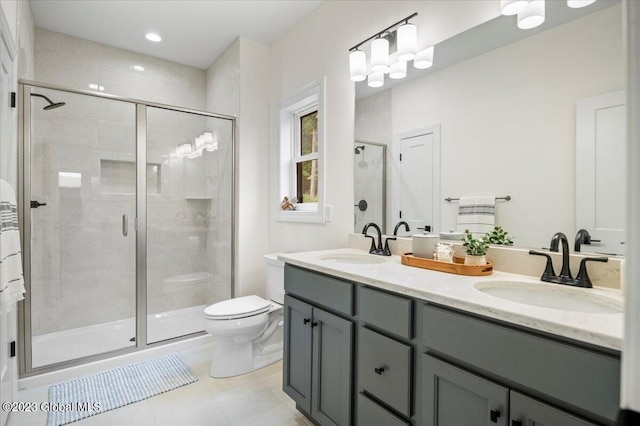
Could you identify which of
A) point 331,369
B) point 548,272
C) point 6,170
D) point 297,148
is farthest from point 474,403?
point 6,170

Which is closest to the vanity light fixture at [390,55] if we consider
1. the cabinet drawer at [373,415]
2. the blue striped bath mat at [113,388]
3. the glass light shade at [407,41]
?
the glass light shade at [407,41]

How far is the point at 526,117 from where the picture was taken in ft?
4.50

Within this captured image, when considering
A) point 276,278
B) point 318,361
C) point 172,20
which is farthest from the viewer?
point 172,20

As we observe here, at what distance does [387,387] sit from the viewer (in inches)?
49.4

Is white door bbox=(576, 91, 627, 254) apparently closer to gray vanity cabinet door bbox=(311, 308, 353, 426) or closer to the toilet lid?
gray vanity cabinet door bbox=(311, 308, 353, 426)

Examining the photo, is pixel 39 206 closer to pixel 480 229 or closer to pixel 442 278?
pixel 442 278

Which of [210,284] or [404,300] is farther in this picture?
[210,284]

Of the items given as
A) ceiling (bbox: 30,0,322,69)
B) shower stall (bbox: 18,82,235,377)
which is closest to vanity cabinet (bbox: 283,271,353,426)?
shower stall (bbox: 18,82,235,377)

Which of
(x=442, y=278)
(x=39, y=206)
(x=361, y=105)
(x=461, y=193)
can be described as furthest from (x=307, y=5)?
(x=39, y=206)

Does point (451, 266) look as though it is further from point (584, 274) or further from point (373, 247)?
point (373, 247)

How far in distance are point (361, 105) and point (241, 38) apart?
1574 mm

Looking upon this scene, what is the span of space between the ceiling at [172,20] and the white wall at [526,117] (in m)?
1.56

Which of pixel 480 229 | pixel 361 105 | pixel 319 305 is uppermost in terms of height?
pixel 361 105

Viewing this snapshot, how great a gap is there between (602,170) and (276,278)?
2117mm
